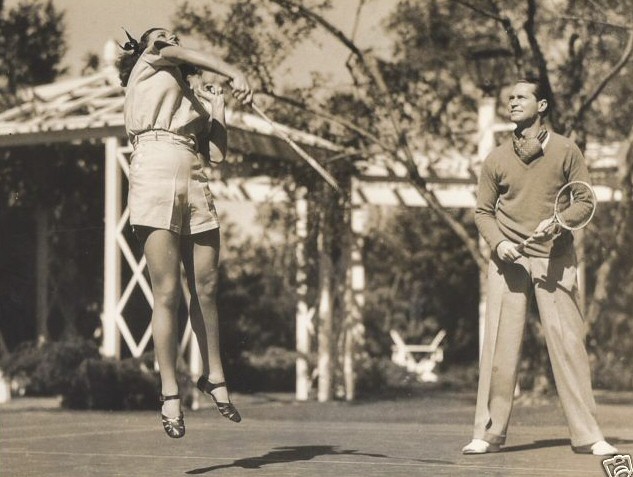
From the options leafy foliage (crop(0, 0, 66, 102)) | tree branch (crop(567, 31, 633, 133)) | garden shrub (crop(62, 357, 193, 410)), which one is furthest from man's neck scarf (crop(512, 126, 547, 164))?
leafy foliage (crop(0, 0, 66, 102))

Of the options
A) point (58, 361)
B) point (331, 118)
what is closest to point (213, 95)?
point (331, 118)

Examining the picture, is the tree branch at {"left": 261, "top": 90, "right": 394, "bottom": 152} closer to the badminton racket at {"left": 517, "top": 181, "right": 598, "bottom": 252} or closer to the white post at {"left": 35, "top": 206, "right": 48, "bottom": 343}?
the white post at {"left": 35, "top": 206, "right": 48, "bottom": 343}

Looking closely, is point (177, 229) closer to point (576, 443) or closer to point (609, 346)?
point (576, 443)

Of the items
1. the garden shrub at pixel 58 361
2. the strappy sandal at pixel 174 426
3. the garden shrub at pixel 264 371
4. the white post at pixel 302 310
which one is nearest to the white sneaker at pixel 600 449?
the strappy sandal at pixel 174 426

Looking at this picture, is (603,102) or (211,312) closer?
(211,312)

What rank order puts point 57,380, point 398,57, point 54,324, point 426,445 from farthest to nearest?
point 54,324 → point 398,57 → point 57,380 → point 426,445

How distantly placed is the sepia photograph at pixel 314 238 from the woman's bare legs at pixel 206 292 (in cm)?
1

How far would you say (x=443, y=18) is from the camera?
15820mm

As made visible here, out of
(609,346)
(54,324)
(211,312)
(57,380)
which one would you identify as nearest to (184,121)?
(211,312)

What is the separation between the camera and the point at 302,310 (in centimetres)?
1631

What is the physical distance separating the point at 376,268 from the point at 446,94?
8982mm

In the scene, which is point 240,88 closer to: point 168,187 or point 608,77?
point 168,187

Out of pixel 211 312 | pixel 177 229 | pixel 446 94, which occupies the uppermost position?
pixel 446 94

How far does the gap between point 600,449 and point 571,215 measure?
1034mm
